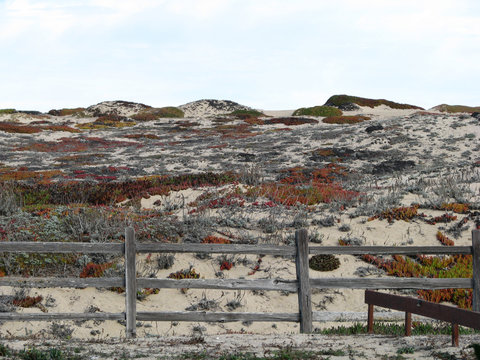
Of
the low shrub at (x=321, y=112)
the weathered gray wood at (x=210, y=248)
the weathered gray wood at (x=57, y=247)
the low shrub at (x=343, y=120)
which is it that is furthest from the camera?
the low shrub at (x=321, y=112)

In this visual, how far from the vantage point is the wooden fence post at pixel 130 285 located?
7.99m

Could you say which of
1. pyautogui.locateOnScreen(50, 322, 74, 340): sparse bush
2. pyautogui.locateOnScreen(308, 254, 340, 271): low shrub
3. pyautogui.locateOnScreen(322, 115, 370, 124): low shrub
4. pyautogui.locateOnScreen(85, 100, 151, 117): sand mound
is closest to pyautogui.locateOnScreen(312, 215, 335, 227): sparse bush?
pyautogui.locateOnScreen(308, 254, 340, 271): low shrub

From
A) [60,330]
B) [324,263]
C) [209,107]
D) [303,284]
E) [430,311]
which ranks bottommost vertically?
[60,330]

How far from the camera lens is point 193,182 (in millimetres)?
22094

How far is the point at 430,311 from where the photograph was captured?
610 cm

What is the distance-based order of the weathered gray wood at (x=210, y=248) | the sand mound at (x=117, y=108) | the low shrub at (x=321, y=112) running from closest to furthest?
the weathered gray wood at (x=210, y=248) < the low shrub at (x=321, y=112) < the sand mound at (x=117, y=108)

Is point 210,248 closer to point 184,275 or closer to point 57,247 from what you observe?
point 57,247

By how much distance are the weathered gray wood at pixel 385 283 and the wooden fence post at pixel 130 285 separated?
3.09 meters

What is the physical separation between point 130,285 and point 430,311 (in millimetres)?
4783

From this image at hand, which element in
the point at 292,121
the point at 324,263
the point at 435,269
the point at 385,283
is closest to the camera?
the point at 385,283

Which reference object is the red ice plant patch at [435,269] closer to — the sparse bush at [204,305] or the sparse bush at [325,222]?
the sparse bush at [325,222]

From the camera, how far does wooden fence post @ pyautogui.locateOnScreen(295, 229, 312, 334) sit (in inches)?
319

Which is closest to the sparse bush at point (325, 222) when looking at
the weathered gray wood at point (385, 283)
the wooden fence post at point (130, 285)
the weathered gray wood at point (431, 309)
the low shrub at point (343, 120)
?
the weathered gray wood at point (385, 283)

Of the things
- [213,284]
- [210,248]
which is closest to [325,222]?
[210,248]
